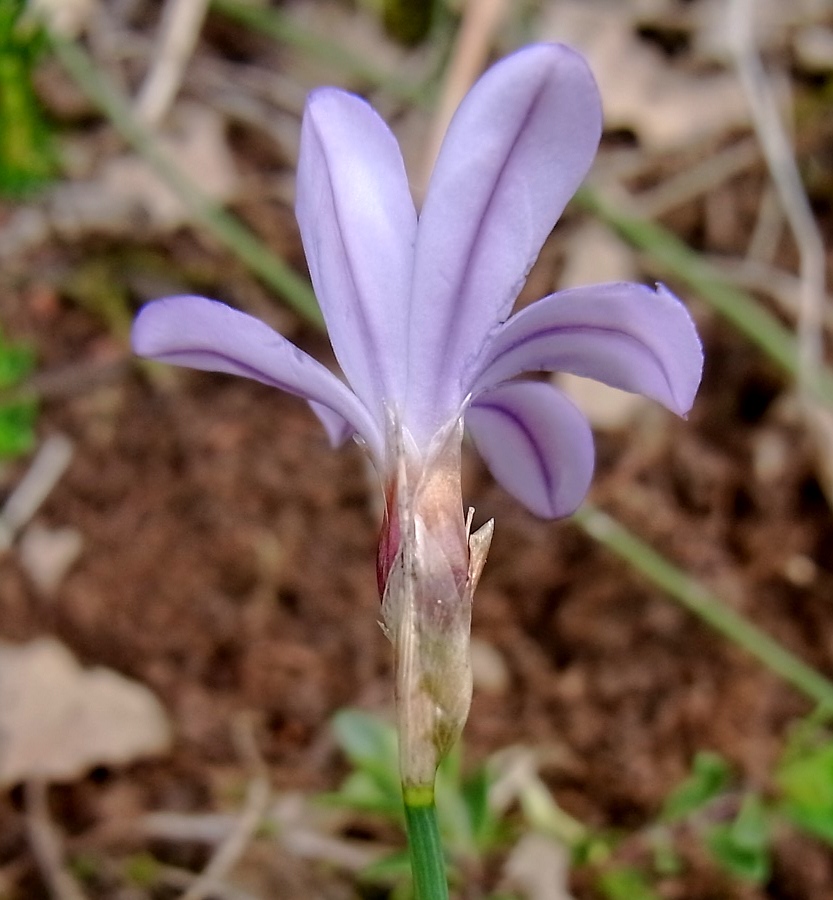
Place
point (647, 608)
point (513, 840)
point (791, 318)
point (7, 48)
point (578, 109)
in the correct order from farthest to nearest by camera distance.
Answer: point (791, 318) < point (647, 608) < point (7, 48) < point (513, 840) < point (578, 109)

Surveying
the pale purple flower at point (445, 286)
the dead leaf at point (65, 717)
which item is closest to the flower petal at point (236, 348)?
the pale purple flower at point (445, 286)

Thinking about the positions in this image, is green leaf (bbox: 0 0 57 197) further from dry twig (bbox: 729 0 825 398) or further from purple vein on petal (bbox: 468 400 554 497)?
dry twig (bbox: 729 0 825 398)

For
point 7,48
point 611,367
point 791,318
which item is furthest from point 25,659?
point 791,318

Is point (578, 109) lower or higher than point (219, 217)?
higher

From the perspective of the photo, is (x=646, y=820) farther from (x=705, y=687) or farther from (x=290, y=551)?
(x=290, y=551)

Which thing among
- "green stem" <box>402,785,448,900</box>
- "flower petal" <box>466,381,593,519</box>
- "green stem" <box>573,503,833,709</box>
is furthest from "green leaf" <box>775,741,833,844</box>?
"green stem" <box>402,785,448,900</box>

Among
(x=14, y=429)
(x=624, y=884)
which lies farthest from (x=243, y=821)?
(x=14, y=429)
